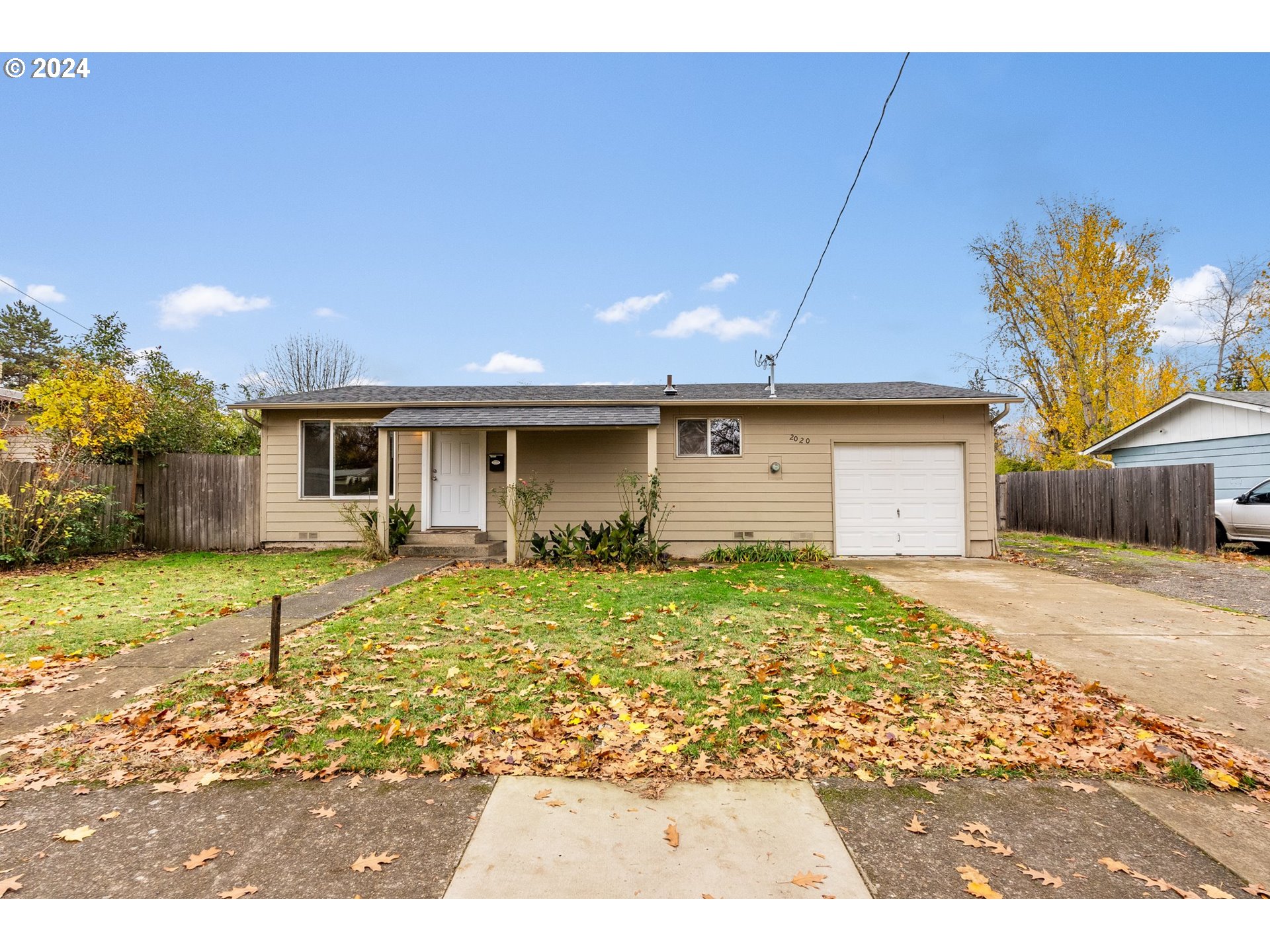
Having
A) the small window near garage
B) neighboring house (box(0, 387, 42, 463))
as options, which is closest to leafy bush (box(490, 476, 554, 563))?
the small window near garage

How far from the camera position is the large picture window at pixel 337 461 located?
11.3 m

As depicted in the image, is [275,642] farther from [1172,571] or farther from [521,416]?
[1172,571]

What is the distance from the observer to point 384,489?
398 inches

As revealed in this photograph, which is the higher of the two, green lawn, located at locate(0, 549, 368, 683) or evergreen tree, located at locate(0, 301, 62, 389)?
evergreen tree, located at locate(0, 301, 62, 389)

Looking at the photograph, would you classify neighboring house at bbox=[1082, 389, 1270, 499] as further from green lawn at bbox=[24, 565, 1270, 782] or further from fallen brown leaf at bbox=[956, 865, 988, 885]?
fallen brown leaf at bbox=[956, 865, 988, 885]

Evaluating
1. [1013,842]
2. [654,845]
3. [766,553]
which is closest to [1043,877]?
[1013,842]

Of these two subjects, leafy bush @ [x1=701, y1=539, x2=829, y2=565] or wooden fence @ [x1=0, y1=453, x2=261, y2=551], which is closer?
leafy bush @ [x1=701, y1=539, x2=829, y2=565]

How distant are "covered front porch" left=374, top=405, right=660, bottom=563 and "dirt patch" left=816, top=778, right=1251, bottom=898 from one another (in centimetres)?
860

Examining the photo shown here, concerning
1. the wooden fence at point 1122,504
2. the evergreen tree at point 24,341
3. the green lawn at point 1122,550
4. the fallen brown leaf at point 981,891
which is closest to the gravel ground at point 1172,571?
the green lawn at point 1122,550

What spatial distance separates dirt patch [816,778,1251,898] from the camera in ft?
6.45

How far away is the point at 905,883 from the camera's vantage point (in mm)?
1967

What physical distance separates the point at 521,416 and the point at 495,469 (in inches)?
59.8

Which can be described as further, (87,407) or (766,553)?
(766,553)
